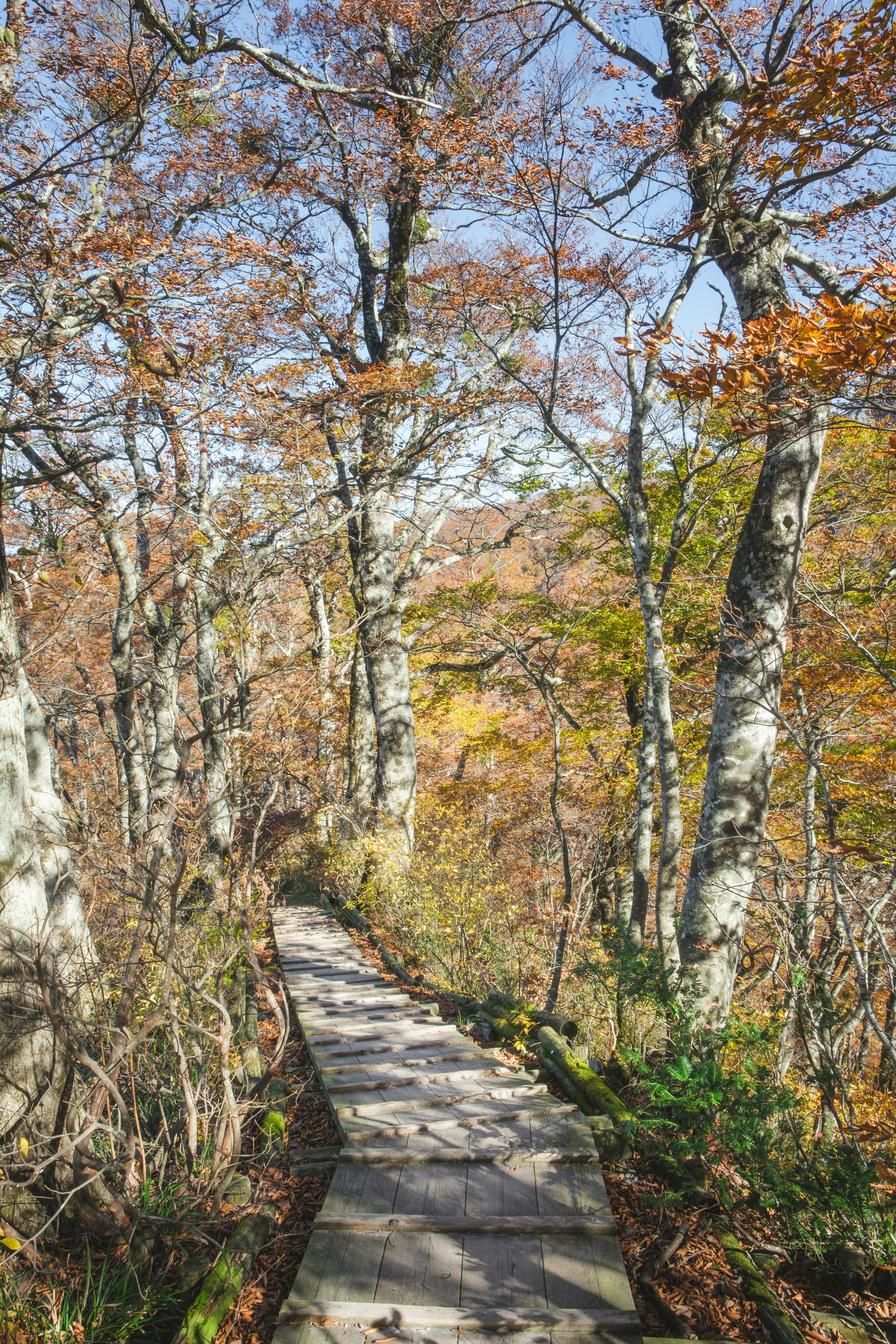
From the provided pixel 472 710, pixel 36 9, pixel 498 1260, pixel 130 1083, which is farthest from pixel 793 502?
pixel 472 710

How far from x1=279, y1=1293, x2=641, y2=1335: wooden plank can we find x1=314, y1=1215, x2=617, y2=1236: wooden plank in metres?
0.40

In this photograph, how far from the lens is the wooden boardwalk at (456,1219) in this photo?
2488 millimetres

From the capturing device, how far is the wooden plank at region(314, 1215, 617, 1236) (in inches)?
116

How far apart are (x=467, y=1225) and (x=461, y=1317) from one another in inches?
18.4

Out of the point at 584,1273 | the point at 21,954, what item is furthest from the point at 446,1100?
the point at 21,954

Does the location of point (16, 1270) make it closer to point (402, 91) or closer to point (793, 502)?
point (793, 502)

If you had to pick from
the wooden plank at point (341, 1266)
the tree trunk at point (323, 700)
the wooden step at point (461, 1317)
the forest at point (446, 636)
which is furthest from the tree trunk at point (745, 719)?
the tree trunk at point (323, 700)

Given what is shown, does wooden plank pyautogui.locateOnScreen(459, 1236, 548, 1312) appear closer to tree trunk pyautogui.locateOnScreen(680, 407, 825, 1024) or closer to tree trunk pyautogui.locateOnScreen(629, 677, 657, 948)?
tree trunk pyautogui.locateOnScreen(680, 407, 825, 1024)

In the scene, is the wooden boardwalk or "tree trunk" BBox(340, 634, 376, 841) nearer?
the wooden boardwalk

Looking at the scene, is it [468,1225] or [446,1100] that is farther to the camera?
[446,1100]

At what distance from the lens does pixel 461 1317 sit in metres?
2.50

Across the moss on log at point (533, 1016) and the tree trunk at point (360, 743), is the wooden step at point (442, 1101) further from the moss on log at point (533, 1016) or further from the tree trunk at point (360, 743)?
the tree trunk at point (360, 743)

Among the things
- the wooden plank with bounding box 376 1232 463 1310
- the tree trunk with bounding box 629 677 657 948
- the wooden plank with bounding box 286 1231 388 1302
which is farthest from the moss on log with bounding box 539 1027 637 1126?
the tree trunk with bounding box 629 677 657 948

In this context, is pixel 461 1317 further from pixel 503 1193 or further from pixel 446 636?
pixel 446 636
